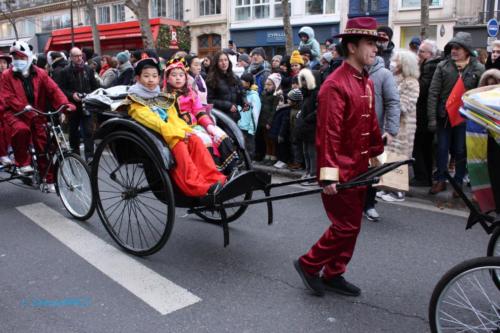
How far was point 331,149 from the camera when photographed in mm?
3264

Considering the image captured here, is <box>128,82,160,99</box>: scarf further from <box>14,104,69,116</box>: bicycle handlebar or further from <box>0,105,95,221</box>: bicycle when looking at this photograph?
<box>14,104,69,116</box>: bicycle handlebar

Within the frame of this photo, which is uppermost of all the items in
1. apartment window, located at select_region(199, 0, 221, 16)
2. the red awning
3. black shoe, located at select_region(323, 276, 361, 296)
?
apartment window, located at select_region(199, 0, 221, 16)

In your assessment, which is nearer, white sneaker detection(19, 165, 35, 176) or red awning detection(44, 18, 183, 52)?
white sneaker detection(19, 165, 35, 176)

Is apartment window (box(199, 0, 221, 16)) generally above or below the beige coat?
above


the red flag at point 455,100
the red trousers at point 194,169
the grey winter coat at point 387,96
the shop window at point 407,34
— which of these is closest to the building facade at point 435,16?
the shop window at point 407,34

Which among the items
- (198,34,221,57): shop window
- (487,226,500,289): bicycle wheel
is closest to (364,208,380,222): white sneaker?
(487,226,500,289): bicycle wheel

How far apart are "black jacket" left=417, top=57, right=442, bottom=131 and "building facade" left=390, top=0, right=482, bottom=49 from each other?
1915cm

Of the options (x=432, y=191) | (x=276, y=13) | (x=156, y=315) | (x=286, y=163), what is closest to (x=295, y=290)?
(x=156, y=315)

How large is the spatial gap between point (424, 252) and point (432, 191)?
2.04 meters

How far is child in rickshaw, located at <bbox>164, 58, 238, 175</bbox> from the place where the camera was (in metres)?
4.52

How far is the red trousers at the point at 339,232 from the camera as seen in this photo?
3414mm

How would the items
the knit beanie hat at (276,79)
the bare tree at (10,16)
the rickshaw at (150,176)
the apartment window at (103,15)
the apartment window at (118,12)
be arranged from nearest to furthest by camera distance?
the rickshaw at (150,176) < the knit beanie hat at (276,79) < the apartment window at (118,12) < the apartment window at (103,15) < the bare tree at (10,16)

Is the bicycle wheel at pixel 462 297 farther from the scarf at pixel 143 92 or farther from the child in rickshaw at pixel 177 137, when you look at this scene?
Result: the scarf at pixel 143 92

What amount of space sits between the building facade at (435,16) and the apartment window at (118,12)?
2206cm
